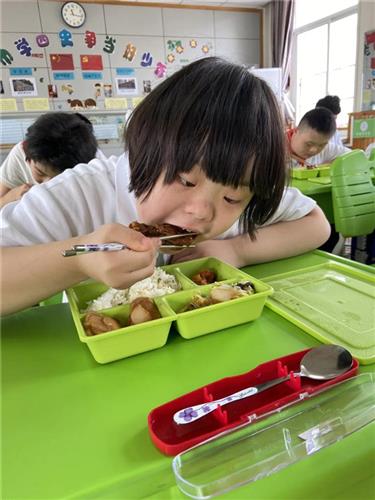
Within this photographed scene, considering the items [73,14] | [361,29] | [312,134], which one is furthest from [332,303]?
[73,14]

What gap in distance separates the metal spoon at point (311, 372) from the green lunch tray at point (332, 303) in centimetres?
3

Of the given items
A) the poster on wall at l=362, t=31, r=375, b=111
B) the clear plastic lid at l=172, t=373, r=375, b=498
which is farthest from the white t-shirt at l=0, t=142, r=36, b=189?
the poster on wall at l=362, t=31, r=375, b=111

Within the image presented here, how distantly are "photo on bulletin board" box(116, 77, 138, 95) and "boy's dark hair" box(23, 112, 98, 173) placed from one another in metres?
3.08

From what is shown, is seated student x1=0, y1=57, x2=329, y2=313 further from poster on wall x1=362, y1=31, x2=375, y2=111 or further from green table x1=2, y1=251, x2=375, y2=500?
poster on wall x1=362, y1=31, x2=375, y2=111

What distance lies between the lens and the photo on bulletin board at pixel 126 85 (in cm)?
424

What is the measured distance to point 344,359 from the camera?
48cm

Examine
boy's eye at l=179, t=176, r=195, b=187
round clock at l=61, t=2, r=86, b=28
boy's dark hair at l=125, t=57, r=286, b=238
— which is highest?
round clock at l=61, t=2, r=86, b=28

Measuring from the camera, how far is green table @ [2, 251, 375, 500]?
0.34 m

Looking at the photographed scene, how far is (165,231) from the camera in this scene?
65 cm

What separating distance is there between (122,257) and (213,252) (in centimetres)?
35

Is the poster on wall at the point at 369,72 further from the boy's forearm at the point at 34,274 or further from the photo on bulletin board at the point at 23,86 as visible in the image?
the boy's forearm at the point at 34,274

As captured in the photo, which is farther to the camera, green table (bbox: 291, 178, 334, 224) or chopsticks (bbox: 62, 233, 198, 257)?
green table (bbox: 291, 178, 334, 224)

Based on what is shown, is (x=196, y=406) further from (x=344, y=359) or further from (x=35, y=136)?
(x=35, y=136)

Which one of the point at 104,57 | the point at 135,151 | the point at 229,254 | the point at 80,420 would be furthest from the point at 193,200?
the point at 104,57
